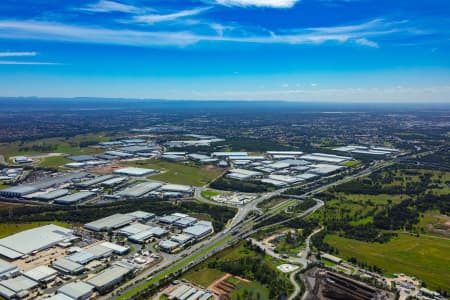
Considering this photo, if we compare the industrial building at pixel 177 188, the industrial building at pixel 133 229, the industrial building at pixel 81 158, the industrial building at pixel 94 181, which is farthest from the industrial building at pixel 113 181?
the industrial building at pixel 81 158

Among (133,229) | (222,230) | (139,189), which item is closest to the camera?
(133,229)

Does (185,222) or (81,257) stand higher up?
(185,222)

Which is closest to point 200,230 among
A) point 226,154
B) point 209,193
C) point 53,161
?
point 209,193

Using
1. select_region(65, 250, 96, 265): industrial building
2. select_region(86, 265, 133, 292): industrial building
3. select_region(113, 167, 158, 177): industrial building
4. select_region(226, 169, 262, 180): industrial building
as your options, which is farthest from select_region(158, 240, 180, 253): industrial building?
select_region(113, 167, 158, 177): industrial building

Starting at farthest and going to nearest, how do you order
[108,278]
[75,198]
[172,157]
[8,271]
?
[172,157] → [75,198] → [8,271] → [108,278]

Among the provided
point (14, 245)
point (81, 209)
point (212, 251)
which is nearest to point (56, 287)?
point (14, 245)

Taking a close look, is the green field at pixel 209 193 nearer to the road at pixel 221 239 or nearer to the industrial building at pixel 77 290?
the road at pixel 221 239

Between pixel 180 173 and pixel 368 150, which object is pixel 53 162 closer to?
pixel 180 173
